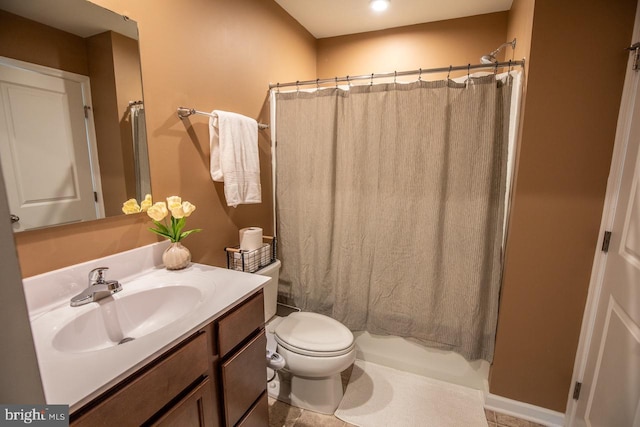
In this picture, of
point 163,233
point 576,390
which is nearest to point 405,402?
point 576,390

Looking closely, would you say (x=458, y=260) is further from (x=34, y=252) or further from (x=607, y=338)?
(x=34, y=252)

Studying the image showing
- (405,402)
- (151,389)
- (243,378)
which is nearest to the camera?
(151,389)

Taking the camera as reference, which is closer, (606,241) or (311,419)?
(606,241)

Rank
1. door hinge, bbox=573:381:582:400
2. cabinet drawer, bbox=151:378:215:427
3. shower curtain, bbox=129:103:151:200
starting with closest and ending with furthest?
cabinet drawer, bbox=151:378:215:427 → shower curtain, bbox=129:103:151:200 → door hinge, bbox=573:381:582:400

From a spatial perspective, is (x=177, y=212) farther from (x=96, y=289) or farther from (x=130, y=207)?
(x=96, y=289)

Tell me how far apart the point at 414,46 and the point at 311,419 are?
2798 millimetres

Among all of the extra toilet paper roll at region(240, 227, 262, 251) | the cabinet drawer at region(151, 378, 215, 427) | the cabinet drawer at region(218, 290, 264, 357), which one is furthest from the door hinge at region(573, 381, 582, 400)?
the extra toilet paper roll at region(240, 227, 262, 251)

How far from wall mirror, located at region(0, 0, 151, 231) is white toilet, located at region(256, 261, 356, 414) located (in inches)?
33.8

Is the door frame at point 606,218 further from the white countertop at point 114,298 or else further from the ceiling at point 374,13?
the white countertop at point 114,298

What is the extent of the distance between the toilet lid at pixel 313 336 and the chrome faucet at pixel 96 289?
33.4 inches

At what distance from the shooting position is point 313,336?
5.11ft

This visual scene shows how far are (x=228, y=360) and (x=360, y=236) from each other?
3.66 ft

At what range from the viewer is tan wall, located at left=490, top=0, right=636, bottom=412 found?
4.02 feet

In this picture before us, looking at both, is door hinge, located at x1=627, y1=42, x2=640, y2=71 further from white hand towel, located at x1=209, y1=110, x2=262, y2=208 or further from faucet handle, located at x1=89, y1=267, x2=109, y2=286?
faucet handle, located at x1=89, y1=267, x2=109, y2=286
